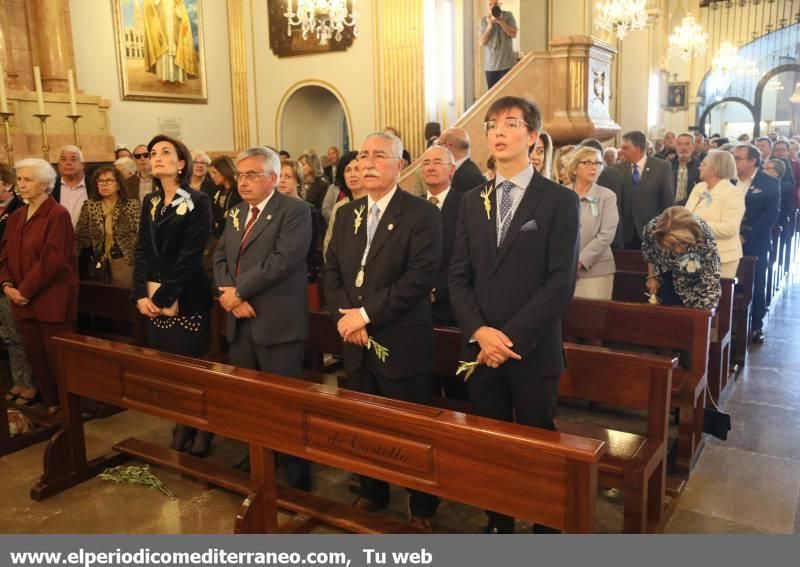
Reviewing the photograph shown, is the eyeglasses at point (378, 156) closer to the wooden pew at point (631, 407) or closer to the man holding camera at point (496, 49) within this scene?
the wooden pew at point (631, 407)

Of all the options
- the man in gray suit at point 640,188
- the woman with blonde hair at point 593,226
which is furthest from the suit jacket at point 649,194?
the woman with blonde hair at point 593,226

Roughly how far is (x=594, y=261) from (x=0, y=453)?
3.20 m

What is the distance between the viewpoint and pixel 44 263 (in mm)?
3748

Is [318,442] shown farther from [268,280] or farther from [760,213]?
[760,213]

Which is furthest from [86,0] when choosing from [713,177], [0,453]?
[713,177]

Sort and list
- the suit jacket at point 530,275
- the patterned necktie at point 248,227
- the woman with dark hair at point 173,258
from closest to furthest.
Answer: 1. the suit jacket at point 530,275
2. the patterned necktie at point 248,227
3. the woman with dark hair at point 173,258

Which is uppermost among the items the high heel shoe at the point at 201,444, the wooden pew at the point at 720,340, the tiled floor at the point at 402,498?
the wooden pew at the point at 720,340

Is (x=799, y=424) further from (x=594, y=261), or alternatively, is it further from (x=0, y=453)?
(x=0, y=453)

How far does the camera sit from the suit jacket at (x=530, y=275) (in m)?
2.22

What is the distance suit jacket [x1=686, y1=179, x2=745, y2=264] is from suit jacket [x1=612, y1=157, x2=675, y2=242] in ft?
2.43

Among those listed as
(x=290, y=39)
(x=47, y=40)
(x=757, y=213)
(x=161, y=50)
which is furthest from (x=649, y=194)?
(x=161, y=50)

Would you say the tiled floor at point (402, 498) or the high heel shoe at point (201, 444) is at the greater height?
the high heel shoe at point (201, 444)

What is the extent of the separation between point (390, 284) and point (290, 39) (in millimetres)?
9281

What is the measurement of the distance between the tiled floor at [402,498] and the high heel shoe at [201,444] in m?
0.09
